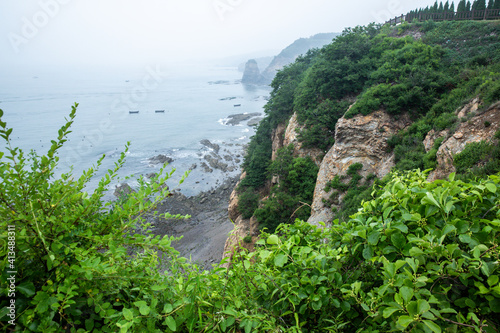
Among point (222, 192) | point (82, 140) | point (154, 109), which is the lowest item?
point (222, 192)

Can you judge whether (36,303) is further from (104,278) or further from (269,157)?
(269,157)

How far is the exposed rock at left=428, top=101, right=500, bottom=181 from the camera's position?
9875 mm

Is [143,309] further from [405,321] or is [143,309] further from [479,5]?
[479,5]

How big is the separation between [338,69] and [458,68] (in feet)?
27.3

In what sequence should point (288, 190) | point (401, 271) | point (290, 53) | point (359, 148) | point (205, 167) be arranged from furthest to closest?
point (290, 53) → point (205, 167) → point (288, 190) → point (359, 148) → point (401, 271)

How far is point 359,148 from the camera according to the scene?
662 inches

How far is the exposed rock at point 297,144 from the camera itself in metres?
21.0

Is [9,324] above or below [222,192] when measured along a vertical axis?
above

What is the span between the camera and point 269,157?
28.6 meters

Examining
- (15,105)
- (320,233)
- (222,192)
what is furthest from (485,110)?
(15,105)

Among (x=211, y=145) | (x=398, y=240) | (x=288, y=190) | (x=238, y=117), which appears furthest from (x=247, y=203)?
(x=238, y=117)

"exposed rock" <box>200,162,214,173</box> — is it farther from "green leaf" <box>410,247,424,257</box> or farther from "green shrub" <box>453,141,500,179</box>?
"green leaf" <box>410,247,424,257</box>

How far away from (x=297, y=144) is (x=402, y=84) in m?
8.78

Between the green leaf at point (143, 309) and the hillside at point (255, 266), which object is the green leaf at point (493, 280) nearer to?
the hillside at point (255, 266)
